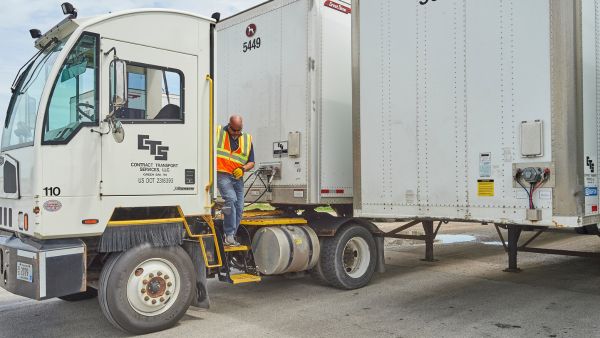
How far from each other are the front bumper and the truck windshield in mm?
1005

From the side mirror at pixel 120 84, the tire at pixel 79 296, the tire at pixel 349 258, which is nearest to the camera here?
the side mirror at pixel 120 84

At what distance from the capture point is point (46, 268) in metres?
4.74

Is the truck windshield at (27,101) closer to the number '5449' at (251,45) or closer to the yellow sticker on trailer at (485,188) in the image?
the number '5449' at (251,45)

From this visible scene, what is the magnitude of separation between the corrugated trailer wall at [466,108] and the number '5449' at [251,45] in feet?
5.54

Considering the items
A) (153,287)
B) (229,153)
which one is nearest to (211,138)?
(229,153)

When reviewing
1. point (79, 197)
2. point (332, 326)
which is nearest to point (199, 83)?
point (79, 197)

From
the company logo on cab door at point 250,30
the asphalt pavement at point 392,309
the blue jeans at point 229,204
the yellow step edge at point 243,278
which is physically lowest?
the asphalt pavement at point 392,309

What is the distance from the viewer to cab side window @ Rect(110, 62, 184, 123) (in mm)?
5379

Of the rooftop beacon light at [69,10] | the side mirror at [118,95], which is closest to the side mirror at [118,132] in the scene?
the side mirror at [118,95]

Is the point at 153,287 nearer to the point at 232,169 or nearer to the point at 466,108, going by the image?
the point at 232,169

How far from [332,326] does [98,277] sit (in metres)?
2.50

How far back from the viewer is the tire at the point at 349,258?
7301 millimetres

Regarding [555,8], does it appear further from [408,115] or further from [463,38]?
[408,115]

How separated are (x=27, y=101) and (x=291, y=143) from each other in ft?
11.2
